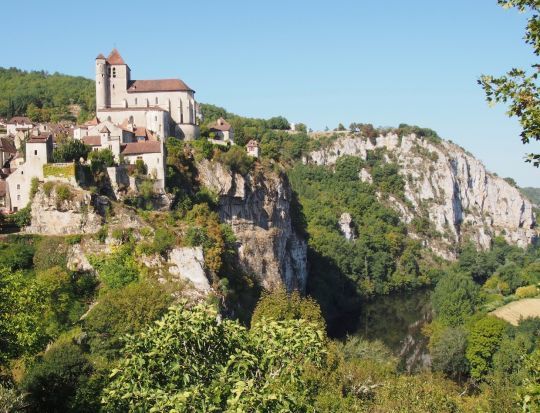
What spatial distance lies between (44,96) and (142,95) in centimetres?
4531

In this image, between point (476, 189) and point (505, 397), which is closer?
point (505, 397)

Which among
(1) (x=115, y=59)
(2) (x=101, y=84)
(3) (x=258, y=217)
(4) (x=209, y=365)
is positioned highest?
(1) (x=115, y=59)

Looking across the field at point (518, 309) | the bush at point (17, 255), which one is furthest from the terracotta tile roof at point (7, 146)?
the field at point (518, 309)

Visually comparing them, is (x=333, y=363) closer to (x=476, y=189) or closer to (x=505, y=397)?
(x=505, y=397)

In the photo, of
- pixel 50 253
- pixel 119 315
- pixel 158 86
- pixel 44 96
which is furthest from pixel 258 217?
pixel 44 96

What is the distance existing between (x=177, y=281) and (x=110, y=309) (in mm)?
6777

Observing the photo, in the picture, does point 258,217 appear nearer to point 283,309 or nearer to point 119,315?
point 283,309

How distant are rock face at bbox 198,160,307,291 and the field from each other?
2391cm

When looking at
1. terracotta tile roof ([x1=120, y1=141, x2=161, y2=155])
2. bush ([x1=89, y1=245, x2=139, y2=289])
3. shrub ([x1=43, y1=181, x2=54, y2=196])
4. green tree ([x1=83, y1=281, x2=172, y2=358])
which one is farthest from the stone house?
green tree ([x1=83, y1=281, x2=172, y2=358])

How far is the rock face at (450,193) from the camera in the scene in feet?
436

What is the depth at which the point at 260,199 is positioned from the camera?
63.9 m

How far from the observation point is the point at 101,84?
62812 mm

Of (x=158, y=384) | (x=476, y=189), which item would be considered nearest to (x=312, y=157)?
(x=476, y=189)

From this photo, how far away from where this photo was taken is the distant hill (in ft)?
291
